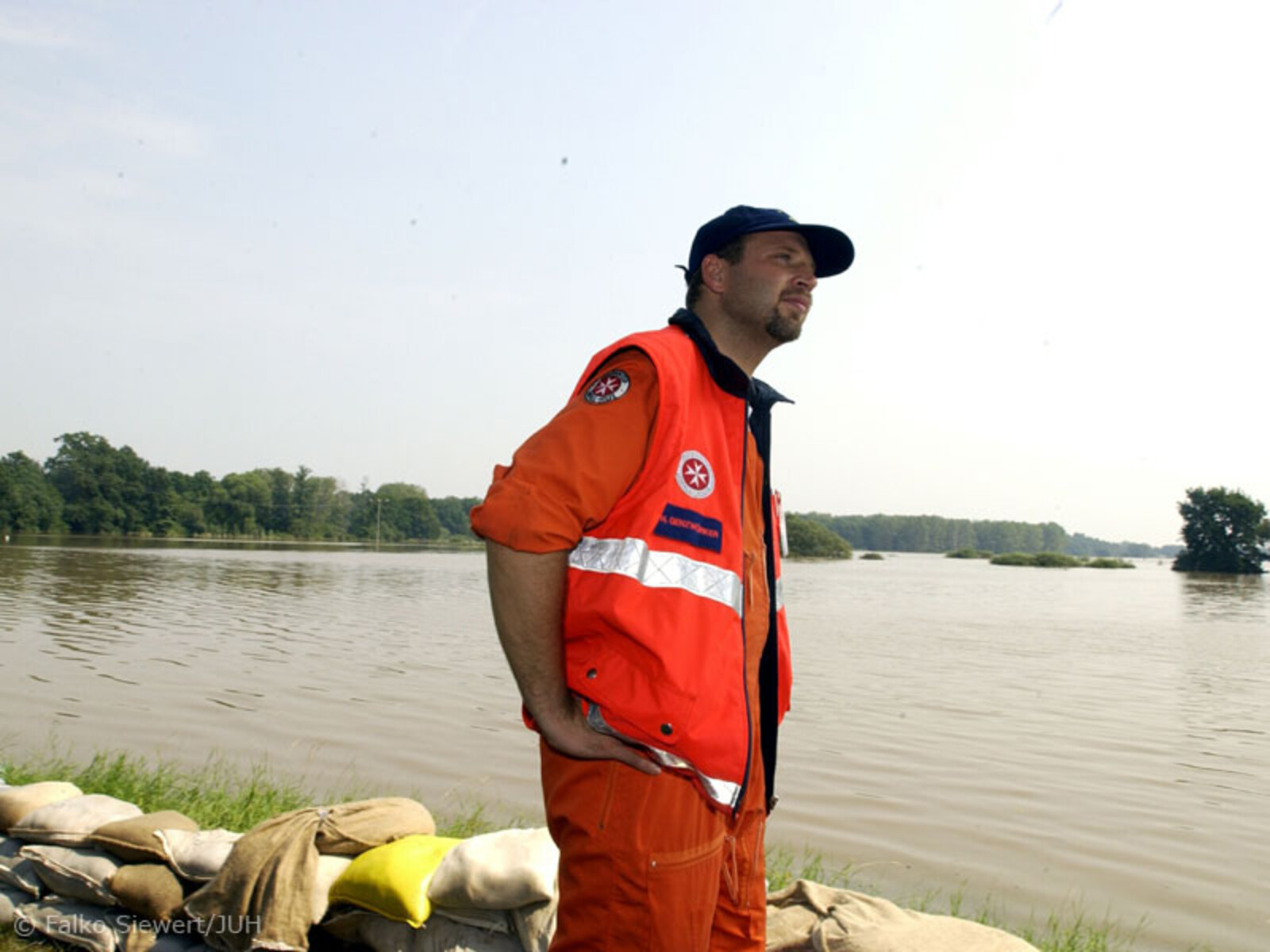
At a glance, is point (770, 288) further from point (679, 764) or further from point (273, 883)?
point (273, 883)

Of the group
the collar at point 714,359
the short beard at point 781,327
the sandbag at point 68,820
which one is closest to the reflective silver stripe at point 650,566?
the collar at point 714,359

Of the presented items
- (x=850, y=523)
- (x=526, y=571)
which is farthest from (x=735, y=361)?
(x=850, y=523)

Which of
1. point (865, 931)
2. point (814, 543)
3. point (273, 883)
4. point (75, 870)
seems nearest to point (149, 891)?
point (75, 870)

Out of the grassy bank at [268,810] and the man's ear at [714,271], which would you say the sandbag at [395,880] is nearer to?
the grassy bank at [268,810]

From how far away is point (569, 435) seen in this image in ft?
7.00

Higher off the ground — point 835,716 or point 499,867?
point 499,867

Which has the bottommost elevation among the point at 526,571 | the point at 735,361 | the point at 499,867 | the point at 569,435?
the point at 499,867

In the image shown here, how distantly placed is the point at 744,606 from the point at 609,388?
0.61 metres

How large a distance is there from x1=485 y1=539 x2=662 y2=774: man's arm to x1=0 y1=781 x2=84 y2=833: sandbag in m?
3.79

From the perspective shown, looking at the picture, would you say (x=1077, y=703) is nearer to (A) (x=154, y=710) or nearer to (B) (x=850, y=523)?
(A) (x=154, y=710)

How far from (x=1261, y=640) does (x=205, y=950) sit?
23.6 meters

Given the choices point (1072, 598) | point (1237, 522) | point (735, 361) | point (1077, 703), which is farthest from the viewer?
point (1237, 522)

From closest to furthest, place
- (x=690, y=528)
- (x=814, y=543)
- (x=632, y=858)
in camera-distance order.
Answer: (x=632, y=858), (x=690, y=528), (x=814, y=543)

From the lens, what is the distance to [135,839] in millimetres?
4270
